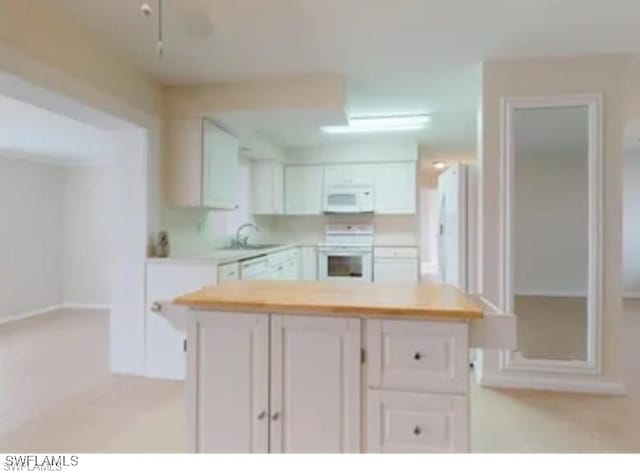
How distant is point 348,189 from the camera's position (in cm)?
643

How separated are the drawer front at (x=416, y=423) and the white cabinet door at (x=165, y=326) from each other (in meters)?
2.19

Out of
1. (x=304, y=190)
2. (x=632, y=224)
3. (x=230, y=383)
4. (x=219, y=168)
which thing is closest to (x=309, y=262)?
(x=304, y=190)

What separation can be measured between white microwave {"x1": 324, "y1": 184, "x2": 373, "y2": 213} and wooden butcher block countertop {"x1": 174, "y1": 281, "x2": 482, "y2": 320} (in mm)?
4062

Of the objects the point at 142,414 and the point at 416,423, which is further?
the point at 142,414

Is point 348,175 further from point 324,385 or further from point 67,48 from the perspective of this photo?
point 324,385

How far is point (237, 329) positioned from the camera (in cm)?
198

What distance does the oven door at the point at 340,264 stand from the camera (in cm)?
636

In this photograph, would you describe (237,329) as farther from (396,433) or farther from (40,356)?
(40,356)

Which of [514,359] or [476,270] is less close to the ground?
[476,270]

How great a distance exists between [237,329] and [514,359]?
8.18 feet

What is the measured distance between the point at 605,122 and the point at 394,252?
330 centimetres

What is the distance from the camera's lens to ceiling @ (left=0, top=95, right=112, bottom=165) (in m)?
4.13

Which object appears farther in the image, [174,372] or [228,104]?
[228,104]
